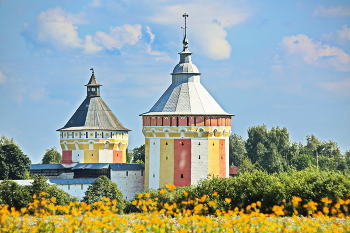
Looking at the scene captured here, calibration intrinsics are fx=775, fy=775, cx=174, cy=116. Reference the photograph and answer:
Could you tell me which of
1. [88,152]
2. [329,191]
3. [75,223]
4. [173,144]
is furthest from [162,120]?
[75,223]

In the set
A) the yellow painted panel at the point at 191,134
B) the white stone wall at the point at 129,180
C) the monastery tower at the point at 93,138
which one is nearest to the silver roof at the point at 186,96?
the yellow painted panel at the point at 191,134

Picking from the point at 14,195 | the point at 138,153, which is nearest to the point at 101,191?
the point at 14,195

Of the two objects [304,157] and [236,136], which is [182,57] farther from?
[236,136]

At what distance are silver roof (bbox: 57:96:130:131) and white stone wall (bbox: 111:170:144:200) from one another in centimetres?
900

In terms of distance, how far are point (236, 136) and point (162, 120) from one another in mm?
35820

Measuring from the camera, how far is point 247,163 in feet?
240

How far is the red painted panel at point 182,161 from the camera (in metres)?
48.8

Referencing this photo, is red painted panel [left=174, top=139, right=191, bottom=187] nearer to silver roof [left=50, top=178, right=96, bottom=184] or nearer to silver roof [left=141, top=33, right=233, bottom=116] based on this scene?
silver roof [left=141, top=33, right=233, bottom=116]

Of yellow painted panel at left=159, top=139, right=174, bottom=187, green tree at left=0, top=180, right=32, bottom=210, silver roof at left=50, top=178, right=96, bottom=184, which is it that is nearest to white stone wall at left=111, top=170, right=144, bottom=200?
silver roof at left=50, top=178, right=96, bottom=184

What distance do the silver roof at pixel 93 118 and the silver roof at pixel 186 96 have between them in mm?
12327

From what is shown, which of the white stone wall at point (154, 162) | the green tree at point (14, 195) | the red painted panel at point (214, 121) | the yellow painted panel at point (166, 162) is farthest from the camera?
the white stone wall at point (154, 162)

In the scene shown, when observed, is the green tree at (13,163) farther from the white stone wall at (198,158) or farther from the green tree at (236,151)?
the green tree at (236,151)

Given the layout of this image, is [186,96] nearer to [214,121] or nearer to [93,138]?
[214,121]

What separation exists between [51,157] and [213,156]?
3207cm
